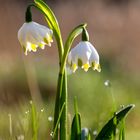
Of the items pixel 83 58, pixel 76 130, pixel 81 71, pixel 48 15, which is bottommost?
pixel 76 130

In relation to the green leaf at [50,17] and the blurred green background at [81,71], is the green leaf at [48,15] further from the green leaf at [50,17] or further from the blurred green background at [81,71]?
the blurred green background at [81,71]

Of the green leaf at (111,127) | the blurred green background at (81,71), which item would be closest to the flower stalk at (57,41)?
the green leaf at (111,127)

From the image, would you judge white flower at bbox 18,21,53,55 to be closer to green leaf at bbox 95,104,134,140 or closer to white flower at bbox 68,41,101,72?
white flower at bbox 68,41,101,72

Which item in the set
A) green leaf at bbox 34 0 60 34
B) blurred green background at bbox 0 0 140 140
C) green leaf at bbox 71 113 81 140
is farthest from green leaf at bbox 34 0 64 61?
blurred green background at bbox 0 0 140 140

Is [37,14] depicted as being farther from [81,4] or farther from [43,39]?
[43,39]

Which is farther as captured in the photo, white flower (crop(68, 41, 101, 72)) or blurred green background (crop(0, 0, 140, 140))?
blurred green background (crop(0, 0, 140, 140))

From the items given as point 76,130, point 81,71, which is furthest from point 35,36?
point 81,71

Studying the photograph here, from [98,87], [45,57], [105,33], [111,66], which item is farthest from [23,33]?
[105,33]

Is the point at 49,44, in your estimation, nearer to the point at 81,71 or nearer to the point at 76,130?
the point at 76,130
